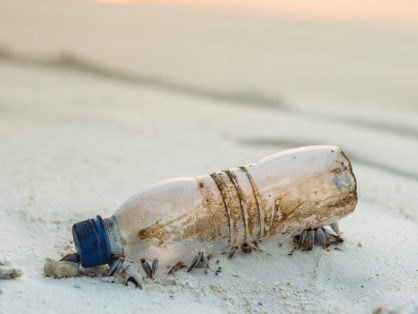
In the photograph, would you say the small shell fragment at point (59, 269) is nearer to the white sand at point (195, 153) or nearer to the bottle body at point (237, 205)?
the white sand at point (195, 153)

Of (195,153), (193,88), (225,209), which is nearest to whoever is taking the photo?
(225,209)

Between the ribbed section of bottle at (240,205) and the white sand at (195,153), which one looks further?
the ribbed section of bottle at (240,205)

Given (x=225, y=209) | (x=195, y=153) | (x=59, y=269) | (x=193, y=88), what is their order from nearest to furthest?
(x=59, y=269), (x=225, y=209), (x=195, y=153), (x=193, y=88)

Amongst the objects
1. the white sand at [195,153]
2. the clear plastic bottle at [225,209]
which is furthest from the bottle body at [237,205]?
the white sand at [195,153]

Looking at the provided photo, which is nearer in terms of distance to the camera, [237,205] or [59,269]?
[59,269]

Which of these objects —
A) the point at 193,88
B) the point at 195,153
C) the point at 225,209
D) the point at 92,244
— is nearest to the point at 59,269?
the point at 92,244

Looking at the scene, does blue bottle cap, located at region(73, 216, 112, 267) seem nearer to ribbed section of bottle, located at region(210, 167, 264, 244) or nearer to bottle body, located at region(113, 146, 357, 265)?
bottle body, located at region(113, 146, 357, 265)

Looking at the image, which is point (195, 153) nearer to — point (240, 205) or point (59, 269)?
point (240, 205)
